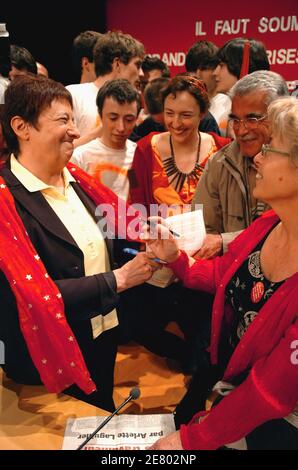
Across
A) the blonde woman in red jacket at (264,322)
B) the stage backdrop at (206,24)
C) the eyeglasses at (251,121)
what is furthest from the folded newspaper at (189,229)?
the stage backdrop at (206,24)

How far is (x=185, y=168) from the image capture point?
102 inches

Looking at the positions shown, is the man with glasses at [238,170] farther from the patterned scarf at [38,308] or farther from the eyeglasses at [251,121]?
the patterned scarf at [38,308]

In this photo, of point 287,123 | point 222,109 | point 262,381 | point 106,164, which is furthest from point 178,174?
point 262,381

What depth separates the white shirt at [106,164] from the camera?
2.73 metres

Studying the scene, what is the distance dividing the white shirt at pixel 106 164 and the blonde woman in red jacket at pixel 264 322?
1077mm

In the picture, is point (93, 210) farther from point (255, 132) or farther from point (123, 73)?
point (123, 73)

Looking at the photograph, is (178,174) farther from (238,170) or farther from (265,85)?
(265,85)

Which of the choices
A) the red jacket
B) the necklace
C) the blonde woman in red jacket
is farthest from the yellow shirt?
the necklace

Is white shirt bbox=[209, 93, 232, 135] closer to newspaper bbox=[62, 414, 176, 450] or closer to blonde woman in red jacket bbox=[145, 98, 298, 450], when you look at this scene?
blonde woman in red jacket bbox=[145, 98, 298, 450]

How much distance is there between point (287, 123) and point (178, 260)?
699 millimetres

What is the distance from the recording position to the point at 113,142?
279 centimetres

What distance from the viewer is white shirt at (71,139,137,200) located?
273 cm

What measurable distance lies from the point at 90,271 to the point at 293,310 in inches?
29.9

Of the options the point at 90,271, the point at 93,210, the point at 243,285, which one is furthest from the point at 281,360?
the point at 93,210
